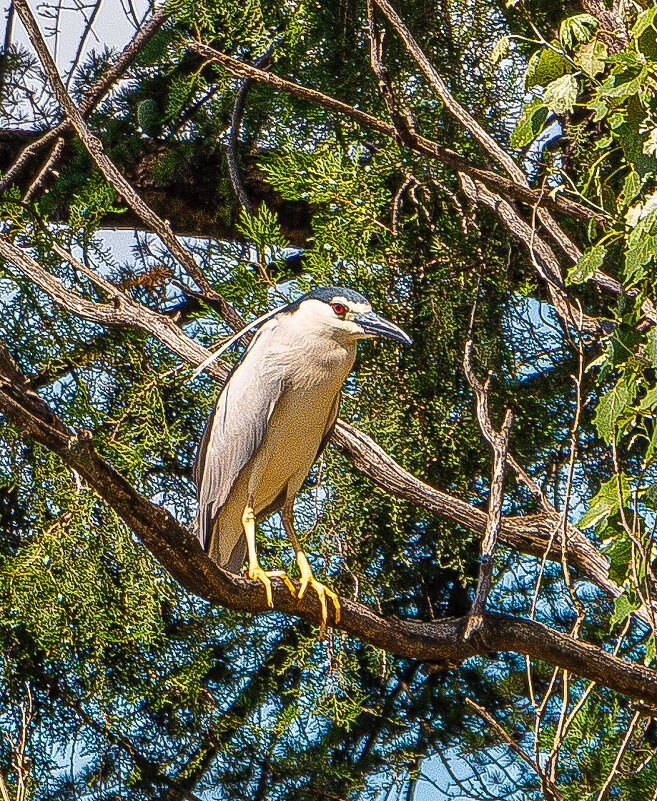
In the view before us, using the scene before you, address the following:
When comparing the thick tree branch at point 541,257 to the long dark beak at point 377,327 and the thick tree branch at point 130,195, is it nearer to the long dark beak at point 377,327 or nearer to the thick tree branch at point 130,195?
the long dark beak at point 377,327

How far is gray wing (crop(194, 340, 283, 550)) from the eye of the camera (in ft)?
4.96

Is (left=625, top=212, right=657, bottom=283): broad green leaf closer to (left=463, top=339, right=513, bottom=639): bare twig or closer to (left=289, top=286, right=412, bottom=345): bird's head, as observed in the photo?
(left=463, top=339, right=513, bottom=639): bare twig

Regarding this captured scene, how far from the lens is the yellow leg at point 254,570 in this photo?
123 cm

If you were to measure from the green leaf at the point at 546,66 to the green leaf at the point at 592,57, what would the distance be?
0.06ft

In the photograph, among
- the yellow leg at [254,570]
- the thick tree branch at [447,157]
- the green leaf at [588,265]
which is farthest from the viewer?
the thick tree branch at [447,157]

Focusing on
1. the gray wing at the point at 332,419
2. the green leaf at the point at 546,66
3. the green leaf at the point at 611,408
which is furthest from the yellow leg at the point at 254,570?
the green leaf at the point at 546,66

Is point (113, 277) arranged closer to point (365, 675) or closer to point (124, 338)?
point (124, 338)

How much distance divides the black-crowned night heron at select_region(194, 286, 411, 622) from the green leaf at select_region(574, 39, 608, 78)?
18.8 inches

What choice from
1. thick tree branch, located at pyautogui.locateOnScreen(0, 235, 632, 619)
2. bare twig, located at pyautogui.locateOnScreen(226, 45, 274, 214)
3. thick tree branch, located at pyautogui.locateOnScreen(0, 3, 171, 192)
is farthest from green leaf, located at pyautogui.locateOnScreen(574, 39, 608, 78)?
thick tree branch, located at pyautogui.locateOnScreen(0, 3, 171, 192)

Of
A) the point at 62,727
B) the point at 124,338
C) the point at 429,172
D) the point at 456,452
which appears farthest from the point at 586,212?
the point at 62,727

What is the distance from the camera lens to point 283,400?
1.55 metres

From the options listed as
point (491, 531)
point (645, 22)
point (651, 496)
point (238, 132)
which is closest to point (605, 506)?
point (651, 496)

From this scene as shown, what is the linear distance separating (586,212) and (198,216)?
939mm

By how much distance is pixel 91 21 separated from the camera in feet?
6.46
